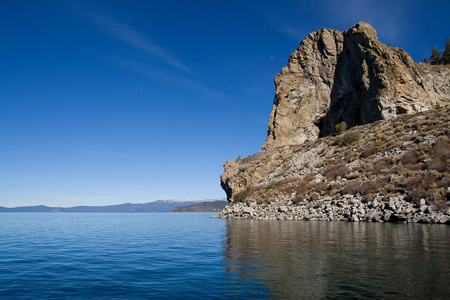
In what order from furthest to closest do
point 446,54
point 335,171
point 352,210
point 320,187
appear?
point 446,54 → point 335,171 → point 320,187 → point 352,210

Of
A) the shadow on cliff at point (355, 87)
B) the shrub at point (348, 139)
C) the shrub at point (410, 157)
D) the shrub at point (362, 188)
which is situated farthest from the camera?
the shadow on cliff at point (355, 87)

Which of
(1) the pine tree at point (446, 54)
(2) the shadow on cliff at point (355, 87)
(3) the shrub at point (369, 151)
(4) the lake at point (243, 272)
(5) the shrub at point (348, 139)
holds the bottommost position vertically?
(4) the lake at point (243, 272)

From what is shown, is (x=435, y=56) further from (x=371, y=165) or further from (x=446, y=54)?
(x=371, y=165)

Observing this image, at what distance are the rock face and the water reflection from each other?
5862 centimetres

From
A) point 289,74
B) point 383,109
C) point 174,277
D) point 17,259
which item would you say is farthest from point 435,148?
point 289,74

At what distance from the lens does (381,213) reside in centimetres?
2988

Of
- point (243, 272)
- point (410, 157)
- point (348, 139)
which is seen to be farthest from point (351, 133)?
point (243, 272)

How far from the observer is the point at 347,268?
10711 mm

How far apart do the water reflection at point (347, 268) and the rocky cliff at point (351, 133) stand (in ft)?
53.6

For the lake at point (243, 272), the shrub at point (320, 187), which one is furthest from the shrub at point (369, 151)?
A: the lake at point (243, 272)

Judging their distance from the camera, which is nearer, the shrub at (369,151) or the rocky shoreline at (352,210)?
the rocky shoreline at (352,210)

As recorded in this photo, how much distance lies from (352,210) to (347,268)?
80.5 ft

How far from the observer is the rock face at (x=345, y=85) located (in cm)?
6788

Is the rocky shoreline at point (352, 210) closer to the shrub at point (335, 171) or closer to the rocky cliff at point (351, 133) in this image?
the rocky cliff at point (351, 133)
